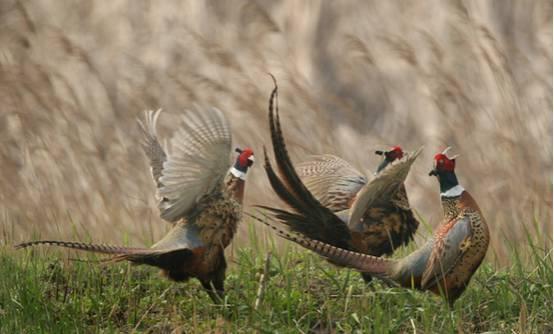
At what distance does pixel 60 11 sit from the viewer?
207 inches

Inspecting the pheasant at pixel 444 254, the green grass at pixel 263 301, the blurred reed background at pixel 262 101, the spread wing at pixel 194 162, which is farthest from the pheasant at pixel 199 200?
the blurred reed background at pixel 262 101

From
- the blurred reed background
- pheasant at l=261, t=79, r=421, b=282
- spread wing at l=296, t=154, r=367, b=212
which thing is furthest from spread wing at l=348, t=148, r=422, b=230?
the blurred reed background

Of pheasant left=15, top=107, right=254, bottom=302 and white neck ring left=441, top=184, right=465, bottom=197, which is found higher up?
white neck ring left=441, top=184, right=465, bottom=197

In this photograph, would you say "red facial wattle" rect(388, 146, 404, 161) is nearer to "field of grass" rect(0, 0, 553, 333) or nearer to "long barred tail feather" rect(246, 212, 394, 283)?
"field of grass" rect(0, 0, 553, 333)

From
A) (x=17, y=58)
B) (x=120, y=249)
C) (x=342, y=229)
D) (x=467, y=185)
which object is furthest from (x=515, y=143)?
(x=17, y=58)

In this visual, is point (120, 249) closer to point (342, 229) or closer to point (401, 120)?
point (342, 229)

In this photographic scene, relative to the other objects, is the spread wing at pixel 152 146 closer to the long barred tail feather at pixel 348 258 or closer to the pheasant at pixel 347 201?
the pheasant at pixel 347 201

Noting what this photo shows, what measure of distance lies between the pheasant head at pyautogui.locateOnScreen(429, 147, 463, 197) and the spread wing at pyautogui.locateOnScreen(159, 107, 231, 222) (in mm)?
569

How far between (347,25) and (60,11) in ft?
4.05

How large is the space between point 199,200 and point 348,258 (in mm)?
463

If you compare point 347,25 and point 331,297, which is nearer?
point 331,297

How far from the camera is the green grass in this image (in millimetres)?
3484

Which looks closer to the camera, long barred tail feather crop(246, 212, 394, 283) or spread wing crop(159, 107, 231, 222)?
long barred tail feather crop(246, 212, 394, 283)

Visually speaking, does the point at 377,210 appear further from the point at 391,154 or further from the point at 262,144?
the point at 262,144
